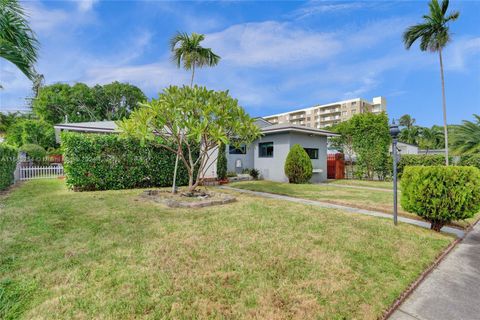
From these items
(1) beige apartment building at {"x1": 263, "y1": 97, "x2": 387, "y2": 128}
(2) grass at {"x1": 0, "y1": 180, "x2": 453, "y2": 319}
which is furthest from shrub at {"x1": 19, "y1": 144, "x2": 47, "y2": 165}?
(1) beige apartment building at {"x1": 263, "y1": 97, "x2": 387, "y2": 128}

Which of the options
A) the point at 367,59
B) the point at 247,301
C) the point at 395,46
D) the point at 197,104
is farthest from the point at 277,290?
the point at 395,46

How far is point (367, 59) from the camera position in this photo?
39.3 feet

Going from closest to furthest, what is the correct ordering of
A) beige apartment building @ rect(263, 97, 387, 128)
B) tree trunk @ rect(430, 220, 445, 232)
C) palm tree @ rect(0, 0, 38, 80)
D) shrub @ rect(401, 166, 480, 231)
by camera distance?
1. palm tree @ rect(0, 0, 38, 80)
2. shrub @ rect(401, 166, 480, 231)
3. tree trunk @ rect(430, 220, 445, 232)
4. beige apartment building @ rect(263, 97, 387, 128)

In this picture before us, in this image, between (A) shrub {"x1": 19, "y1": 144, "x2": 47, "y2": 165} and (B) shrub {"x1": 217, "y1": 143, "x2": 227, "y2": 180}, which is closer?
(B) shrub {"x1": 217, "y1": 143, "x2": 227, "y2": 180}

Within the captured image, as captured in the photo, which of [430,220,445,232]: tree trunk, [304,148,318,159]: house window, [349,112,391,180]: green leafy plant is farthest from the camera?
[349,112,391,180]: green leafy plant

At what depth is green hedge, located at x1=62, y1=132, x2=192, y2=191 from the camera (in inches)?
373

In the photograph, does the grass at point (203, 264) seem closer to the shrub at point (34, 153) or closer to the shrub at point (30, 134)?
the shrub at point (34, 153)

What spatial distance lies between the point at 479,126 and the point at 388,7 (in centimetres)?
922

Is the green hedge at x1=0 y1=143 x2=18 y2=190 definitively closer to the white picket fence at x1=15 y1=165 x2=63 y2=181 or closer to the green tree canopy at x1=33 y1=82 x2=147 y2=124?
the white picket fence at x1=15 y1=165 x2=63 y2=181

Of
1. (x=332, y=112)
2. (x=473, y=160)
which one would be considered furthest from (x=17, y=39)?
(x=332, y=112)

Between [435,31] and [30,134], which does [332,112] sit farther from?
[30,134]

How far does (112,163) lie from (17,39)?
20.8 feet

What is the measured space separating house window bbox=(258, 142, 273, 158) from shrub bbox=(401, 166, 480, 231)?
10.7 m

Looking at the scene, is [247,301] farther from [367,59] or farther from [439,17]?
[439,17]
